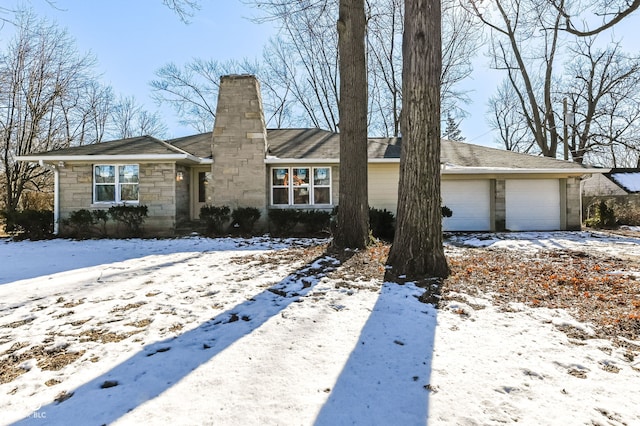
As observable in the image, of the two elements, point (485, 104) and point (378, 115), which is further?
point (485, 104)

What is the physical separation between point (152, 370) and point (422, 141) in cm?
413

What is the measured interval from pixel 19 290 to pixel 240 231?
6.60m

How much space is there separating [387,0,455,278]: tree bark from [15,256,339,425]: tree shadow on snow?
2.18 m

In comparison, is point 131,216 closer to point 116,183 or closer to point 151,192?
point 151,192

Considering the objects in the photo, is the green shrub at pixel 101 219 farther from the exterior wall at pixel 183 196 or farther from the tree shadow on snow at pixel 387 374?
the tree shadow on snow at pixel 387 374

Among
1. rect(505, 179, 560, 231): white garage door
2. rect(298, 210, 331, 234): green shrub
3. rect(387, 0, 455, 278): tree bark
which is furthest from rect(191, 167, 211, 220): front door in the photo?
rect(505, 179, 560, 231): white garage door

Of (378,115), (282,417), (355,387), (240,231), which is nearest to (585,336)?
(355,387)

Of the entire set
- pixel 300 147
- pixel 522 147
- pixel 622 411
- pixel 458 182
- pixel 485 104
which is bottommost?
pixel 622 411

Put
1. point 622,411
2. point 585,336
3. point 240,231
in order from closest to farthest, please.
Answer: point 622,411
point 585,336
point 240,231

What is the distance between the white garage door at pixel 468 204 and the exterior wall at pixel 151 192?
32.0ft

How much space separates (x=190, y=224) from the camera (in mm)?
11609

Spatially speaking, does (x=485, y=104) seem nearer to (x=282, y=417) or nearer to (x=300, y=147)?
(x=300, y=147)

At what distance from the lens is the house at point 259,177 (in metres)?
10.5

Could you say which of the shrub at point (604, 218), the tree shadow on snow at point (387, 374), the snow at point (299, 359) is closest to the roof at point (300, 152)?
the shrub at point (604, 218)
